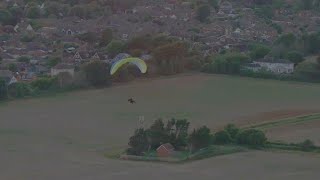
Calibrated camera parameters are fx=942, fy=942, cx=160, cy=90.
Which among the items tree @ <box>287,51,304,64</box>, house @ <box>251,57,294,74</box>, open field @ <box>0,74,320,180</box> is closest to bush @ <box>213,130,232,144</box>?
open field @ <box>0,74,320,180</box>

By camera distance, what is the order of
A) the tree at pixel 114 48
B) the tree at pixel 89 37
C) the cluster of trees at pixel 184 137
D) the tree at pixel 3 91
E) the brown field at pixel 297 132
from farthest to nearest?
the tree at pixel 89 37, the tree at pixel 114 48, the tree at pixel 3 91, the brown field at pixel 297 132, the cluster of trees at pixel 184 137

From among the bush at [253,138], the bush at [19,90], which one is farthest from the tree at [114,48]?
the bush at [253,138]

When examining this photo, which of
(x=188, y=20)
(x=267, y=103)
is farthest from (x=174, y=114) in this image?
(x=188, y=20)

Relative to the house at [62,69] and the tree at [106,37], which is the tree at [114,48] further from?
the house at [62,69]

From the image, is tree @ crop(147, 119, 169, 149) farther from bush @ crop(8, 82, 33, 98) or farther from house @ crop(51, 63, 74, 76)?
house @ crop(51, 63, 74, 76)

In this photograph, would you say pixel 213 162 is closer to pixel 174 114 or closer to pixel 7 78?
pixel 174 114
